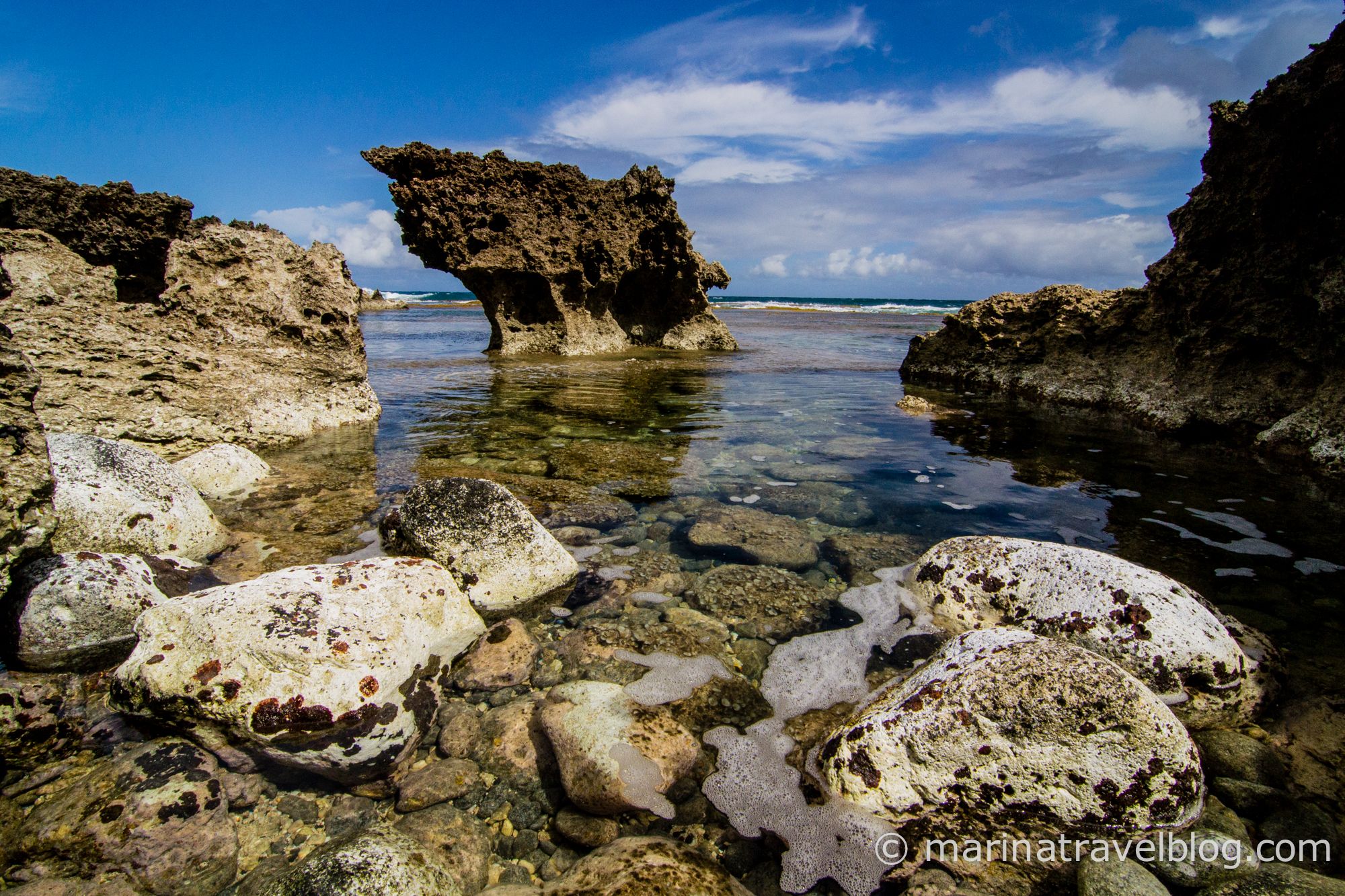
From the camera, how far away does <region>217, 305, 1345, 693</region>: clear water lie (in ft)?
13.7

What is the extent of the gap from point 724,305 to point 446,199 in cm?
4787

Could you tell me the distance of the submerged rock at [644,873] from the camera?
6.12 feet

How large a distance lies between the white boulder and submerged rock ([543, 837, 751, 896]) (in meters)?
4.73

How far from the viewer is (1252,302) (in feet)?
24.7

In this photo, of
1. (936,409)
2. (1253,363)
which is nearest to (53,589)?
(936,409)

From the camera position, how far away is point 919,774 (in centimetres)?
228

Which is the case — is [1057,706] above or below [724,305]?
→ below

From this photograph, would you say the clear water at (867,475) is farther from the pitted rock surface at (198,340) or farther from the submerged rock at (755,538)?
the pitted rock surface at (198,340)

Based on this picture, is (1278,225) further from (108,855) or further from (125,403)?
(125,403)

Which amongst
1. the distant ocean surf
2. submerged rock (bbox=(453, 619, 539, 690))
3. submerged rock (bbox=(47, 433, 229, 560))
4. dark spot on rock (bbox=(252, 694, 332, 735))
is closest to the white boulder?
submerged rock (bbox=(47, 433, 229, 560))

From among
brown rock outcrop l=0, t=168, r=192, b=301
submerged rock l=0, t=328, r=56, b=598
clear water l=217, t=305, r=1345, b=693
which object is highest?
brown rock outcrop l=0, t=168, r=192, b=301

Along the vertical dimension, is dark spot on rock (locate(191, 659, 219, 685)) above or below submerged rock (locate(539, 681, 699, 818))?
above

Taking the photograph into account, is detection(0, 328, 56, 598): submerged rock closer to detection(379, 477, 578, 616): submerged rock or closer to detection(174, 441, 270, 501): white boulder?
detection(379, 477, 578, 616): submerged rock

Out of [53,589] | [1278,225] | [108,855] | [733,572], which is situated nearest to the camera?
[108,855]
